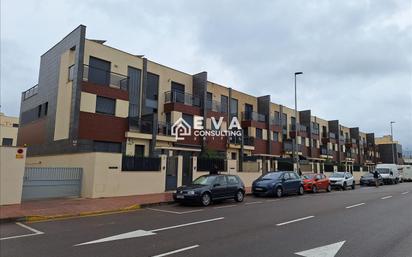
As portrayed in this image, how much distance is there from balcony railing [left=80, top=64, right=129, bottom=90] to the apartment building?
0.07m

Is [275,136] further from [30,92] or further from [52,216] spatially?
[52,216]

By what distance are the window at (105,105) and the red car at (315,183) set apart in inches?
601

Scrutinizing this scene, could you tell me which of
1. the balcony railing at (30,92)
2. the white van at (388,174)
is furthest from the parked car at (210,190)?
the white van at (388,174)

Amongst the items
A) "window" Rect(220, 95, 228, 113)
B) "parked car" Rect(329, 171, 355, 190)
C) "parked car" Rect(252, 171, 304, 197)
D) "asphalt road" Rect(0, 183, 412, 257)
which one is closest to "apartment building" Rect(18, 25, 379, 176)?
"window" Rect(220, 95, 228, 113)

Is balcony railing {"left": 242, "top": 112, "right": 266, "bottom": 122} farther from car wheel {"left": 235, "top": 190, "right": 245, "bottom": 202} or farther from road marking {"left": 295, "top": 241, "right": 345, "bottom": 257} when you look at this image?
road marking {"left": 295, "top": 241, "right": 345, "bottom": 257}

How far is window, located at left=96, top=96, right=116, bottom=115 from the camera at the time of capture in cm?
2358

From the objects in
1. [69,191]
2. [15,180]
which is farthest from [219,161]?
[15,180]

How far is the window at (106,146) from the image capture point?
23094 mm

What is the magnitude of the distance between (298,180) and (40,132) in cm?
2042

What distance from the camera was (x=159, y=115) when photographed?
28.5m

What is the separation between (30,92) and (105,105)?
11.1 metres

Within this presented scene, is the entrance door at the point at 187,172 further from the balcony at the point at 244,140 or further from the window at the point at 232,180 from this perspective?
the balcony at the point at 244,140

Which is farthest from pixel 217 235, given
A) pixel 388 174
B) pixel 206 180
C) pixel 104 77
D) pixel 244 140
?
pixel 388 174

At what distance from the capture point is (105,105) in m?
23.9
